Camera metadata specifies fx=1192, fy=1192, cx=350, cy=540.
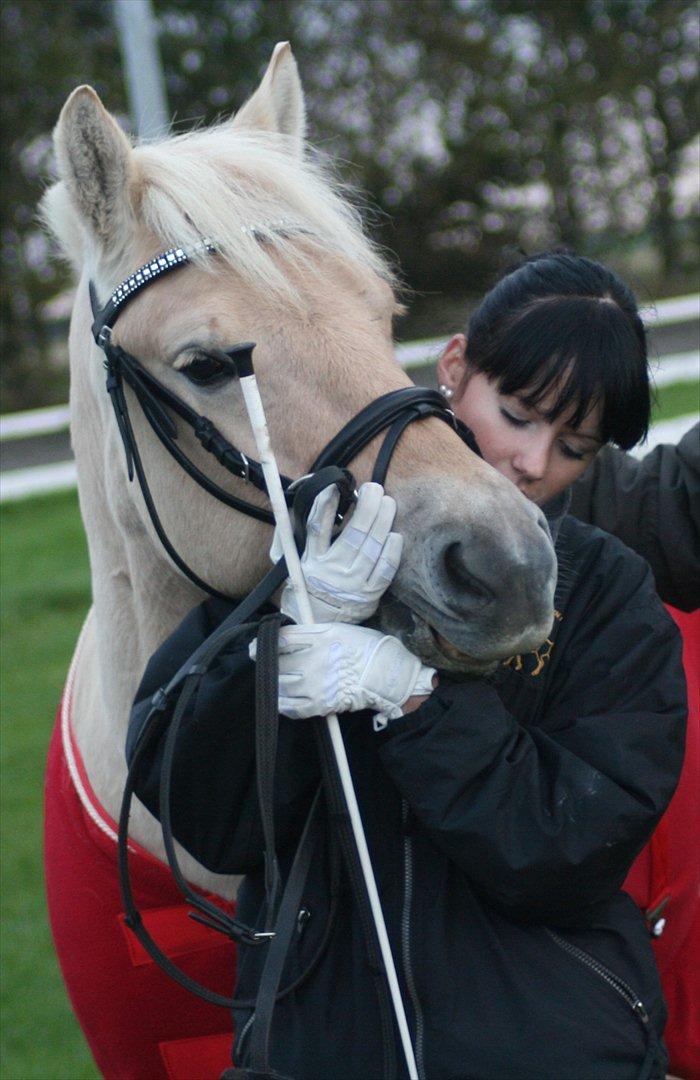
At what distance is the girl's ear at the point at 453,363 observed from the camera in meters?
2.34

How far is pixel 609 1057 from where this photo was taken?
172 cm

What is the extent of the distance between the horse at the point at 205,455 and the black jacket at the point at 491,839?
0.19 meters

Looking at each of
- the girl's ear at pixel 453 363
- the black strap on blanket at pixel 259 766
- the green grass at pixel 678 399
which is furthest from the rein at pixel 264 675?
the green grass at pixel 678 399

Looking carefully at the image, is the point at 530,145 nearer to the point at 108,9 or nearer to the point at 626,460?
the point at 108,9

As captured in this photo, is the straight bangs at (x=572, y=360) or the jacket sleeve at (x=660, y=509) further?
the jacket sleeve at (x=660, y=509)

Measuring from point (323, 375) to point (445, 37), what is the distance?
1639cm

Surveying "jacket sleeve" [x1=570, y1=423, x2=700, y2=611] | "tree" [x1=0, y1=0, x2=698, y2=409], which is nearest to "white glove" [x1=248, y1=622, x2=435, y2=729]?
"jacket sleeve" [x1=570, y1=423, x2=700, y2=611]

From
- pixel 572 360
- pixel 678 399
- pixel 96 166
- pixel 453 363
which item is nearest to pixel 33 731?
pixel 453 363

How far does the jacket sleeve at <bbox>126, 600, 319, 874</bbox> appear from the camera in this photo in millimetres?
1817

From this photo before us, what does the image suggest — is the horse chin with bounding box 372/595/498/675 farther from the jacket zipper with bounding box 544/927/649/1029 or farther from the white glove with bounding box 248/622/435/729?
the jacket zipper with bounding box 544/927/649/1029

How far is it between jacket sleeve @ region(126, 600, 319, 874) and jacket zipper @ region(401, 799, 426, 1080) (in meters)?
0.19

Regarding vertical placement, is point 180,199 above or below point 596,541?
above

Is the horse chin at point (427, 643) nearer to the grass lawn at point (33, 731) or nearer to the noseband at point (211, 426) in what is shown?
the noseband at point (211, 426)

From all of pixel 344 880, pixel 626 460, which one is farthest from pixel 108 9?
pixel 344 880
